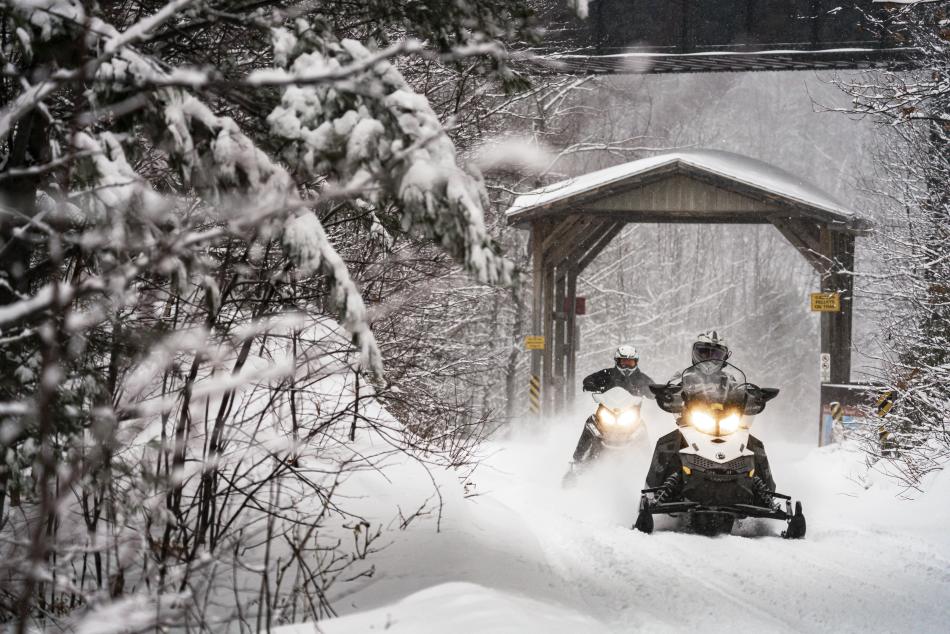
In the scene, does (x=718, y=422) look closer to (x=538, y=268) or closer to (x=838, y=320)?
(x=838, y=320)

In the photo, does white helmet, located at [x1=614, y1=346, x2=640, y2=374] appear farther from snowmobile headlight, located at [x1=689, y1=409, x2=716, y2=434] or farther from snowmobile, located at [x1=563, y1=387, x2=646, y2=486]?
snowmobile headlight, located at [x1=689, y1=409, x2=716, y2=434]

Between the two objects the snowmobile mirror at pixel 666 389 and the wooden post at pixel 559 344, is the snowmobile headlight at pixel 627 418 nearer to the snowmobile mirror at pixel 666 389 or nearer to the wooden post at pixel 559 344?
the snowmobile mirror at pixel 666 389

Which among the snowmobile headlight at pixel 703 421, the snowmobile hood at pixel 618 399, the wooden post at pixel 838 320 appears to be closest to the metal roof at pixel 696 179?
the wooden post at pixel 838 320

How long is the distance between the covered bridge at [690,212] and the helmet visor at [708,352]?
7465mm

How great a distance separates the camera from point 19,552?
4.66 m

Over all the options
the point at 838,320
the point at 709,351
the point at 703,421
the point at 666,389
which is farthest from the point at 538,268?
the point at 703,421

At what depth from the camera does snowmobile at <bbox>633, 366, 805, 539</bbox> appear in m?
8.04

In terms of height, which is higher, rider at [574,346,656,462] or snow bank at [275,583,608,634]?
rider at [574,346,656,462]

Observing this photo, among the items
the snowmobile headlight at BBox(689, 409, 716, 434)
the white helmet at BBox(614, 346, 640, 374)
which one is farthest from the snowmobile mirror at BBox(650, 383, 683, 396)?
the white helmet at BBox(614, 346, 640, 374)

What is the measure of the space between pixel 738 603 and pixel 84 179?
4.36 m

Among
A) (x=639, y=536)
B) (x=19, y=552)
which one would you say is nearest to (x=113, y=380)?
(x=19, y=552)

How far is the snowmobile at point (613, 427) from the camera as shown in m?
10.4

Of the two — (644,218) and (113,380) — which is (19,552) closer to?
(113,380)

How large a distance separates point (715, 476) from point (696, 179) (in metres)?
10.9
